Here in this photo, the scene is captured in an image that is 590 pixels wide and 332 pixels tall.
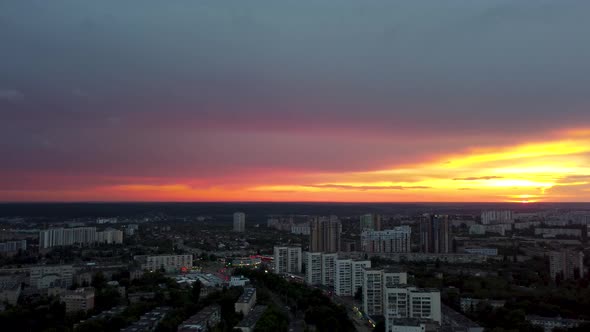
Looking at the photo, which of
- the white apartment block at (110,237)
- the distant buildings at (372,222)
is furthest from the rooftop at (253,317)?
the distant buildings at (372,222)

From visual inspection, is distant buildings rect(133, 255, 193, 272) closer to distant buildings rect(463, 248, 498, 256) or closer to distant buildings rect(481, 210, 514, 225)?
distant buildings rect(463, 248, 498, 256)

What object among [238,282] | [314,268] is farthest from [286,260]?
[238,282]

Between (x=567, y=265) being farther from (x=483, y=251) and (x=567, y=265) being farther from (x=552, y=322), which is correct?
(x=483, y=251)

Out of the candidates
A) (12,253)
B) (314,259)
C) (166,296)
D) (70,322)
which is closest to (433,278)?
(314,259)

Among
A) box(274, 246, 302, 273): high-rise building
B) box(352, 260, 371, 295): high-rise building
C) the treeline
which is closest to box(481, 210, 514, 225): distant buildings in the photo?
box(274, 246, 302, 273): high-rise building

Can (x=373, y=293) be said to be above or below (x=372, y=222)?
below

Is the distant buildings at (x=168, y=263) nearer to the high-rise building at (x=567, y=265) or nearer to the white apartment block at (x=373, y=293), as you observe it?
the white apartment block at (x=373, y=293)
